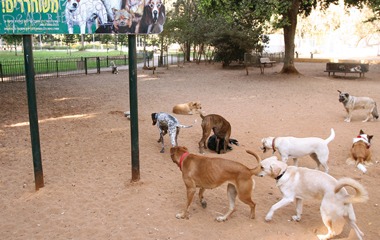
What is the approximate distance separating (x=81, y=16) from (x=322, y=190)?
4.91m

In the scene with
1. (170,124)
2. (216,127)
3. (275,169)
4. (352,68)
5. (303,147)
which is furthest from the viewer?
(352,68)

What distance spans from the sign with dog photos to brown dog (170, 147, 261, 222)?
2.46 meters

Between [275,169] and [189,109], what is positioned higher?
[275,169]

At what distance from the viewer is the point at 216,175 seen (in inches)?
189

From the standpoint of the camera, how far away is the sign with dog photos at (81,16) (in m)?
5.37

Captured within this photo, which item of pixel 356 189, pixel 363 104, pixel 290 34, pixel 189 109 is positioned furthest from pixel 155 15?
pixel 290 34

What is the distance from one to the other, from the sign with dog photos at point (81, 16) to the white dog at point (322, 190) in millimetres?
3371

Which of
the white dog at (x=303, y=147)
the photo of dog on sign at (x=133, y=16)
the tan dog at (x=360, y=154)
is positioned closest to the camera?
the photo of dog on sign at (x=133, y=16)

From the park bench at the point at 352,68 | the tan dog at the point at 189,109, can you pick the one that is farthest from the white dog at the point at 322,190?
the park bench at the point at 352,68

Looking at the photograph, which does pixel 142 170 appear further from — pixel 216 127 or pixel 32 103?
pixel 32 103

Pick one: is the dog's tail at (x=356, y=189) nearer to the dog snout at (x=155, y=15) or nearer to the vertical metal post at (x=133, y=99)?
the vertical metal post at (x=133, y=99)

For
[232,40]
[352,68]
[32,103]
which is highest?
[232,40]

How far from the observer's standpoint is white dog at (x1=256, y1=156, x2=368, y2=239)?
13.8 ft

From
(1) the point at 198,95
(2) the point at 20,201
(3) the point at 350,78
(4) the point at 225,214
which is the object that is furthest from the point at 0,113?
(3) the point at 350,78
